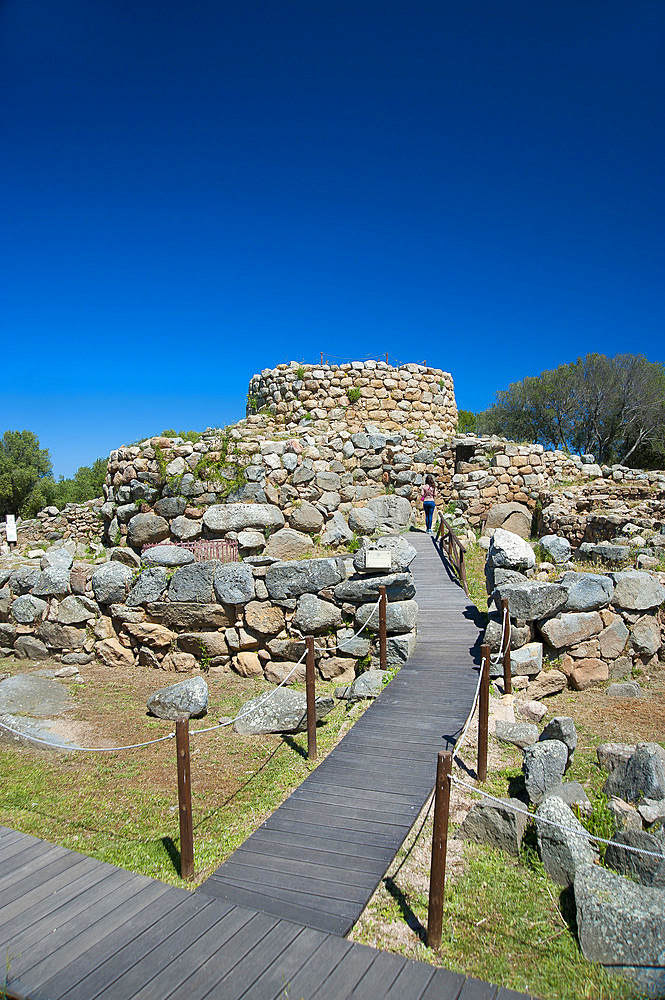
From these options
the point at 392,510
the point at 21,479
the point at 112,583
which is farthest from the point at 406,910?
the point at 21,479

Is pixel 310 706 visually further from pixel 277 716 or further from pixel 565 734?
pixel 565 734

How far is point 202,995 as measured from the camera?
3496mm

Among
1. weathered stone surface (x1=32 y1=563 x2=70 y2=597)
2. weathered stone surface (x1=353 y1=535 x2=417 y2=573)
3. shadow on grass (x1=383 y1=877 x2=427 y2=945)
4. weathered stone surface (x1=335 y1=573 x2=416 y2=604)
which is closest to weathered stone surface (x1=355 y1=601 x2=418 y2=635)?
weathered stone surface (x1=335 y1=573 x2=416 y2=604)

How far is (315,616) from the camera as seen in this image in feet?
30.1

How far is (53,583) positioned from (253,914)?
7.63 meters

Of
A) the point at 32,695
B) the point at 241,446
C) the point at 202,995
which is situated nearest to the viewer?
the point at 202,995

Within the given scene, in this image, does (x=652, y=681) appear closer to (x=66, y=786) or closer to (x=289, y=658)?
(x=289, y=658)

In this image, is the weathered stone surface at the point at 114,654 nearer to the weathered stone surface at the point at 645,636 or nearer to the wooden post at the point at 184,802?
the wooden post at the point at 184,802

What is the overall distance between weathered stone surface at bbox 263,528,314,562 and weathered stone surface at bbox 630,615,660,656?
541 centimetres

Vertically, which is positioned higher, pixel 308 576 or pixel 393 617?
pixel 308 576

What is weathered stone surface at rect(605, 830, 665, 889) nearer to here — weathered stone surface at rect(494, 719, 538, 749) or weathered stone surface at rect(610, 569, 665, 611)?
weathered stone surface at rect(494, 719, 538, 749)

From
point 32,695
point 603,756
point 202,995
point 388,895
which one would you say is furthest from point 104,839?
point 603,756

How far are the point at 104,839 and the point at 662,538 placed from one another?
11.6 metres

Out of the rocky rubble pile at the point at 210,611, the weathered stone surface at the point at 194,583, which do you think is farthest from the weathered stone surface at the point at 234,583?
the weathered stone surface at the point at 194,583
